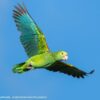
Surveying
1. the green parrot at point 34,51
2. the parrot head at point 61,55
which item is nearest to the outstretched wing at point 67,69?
the green parrot at point 34,51

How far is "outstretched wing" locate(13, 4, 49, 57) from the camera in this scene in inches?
818

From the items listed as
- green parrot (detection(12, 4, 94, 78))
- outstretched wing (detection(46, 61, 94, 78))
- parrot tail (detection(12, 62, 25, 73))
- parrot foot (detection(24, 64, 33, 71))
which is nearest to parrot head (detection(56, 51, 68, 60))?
green parrot (detection(12, 4, 94, 78))

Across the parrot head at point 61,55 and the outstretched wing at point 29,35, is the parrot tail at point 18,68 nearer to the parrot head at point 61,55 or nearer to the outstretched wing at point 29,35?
the outstretched wing at point 29,35

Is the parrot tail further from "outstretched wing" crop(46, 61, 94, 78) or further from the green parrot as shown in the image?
"outstretched wing" crop(46, 61, 94, 78)

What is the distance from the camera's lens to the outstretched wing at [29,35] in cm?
2078

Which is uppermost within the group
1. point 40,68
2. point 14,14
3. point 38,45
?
point 14,14

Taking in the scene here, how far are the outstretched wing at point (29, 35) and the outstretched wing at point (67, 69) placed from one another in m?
1.09

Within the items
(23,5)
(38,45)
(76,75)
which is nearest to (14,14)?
(23,5)

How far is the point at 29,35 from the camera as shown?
21078 millimetres

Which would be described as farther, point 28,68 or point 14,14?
point 14,14

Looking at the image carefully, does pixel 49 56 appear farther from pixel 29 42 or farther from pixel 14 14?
pixel 14 14

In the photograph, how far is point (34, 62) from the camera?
2011 cm

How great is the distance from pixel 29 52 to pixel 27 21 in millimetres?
1544

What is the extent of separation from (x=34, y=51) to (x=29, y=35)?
2.43ft
